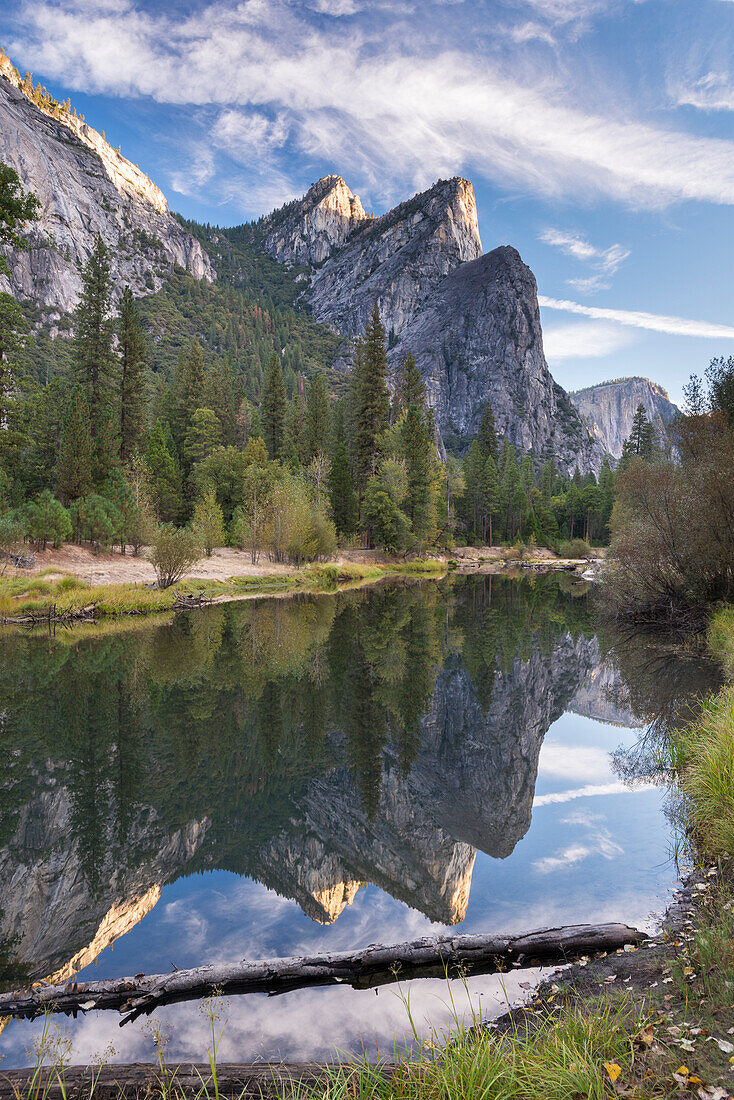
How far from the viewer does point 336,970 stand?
477 centimetres

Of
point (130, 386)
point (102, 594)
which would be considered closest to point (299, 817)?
point (102, 594)

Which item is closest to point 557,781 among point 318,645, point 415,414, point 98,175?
point 318,645

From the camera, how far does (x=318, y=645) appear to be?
796 inches

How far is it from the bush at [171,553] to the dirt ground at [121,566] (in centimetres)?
167

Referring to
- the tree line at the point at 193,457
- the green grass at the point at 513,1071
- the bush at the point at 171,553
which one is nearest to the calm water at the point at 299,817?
the green grass at the point at 513,1071

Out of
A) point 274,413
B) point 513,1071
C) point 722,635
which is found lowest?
point 722,635

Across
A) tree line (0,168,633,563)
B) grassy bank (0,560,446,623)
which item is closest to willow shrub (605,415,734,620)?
grassy bank (0,560,446,623)

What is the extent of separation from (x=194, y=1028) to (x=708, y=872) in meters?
5.59

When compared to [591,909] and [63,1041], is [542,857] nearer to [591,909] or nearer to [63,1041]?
[591,909]

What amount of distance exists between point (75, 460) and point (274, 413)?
33091mm

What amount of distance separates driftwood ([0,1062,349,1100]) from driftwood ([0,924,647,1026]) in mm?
927

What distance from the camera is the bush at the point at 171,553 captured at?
91.7 feet

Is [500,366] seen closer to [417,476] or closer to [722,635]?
[417,476]

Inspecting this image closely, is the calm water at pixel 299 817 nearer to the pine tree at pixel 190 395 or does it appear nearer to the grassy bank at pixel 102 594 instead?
the grassy bank at pixel 102 594
